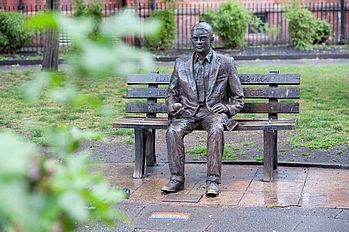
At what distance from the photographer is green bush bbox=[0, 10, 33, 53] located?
23.6m

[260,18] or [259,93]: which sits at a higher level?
[260,18]

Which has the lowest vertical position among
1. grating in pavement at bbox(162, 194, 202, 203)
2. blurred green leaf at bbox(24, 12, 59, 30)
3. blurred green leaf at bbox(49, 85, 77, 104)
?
grating in pavement at bbox(162, 194, 202, 203)

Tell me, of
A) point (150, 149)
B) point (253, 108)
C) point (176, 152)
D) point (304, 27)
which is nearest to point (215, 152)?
point (176, 152)

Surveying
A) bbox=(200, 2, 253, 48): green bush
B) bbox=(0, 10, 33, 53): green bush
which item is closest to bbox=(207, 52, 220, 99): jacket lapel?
bbox=(0, 10, 33, 53): green bush

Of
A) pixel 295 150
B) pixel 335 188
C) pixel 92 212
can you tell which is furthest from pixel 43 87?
pixel 295 150

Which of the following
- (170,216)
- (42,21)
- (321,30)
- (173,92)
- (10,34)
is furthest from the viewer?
(321,30)

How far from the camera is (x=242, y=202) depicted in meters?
6.95

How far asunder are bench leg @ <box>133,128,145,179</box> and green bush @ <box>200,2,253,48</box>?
16917mm

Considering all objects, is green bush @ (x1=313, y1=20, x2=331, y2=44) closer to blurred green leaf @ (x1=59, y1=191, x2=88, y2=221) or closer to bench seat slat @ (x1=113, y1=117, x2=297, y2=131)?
bench seat slat @ (x1=113, y1=117, x2=297, y2=131)

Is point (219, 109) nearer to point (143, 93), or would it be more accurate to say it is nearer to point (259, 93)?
point (259, 93)

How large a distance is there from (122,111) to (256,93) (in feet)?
16.4

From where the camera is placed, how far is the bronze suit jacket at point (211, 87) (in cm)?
770

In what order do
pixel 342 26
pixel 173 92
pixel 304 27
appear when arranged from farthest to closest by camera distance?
pixel 342 26 < pixel 304 27 < pixel 173 92

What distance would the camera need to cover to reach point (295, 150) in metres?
9.63
